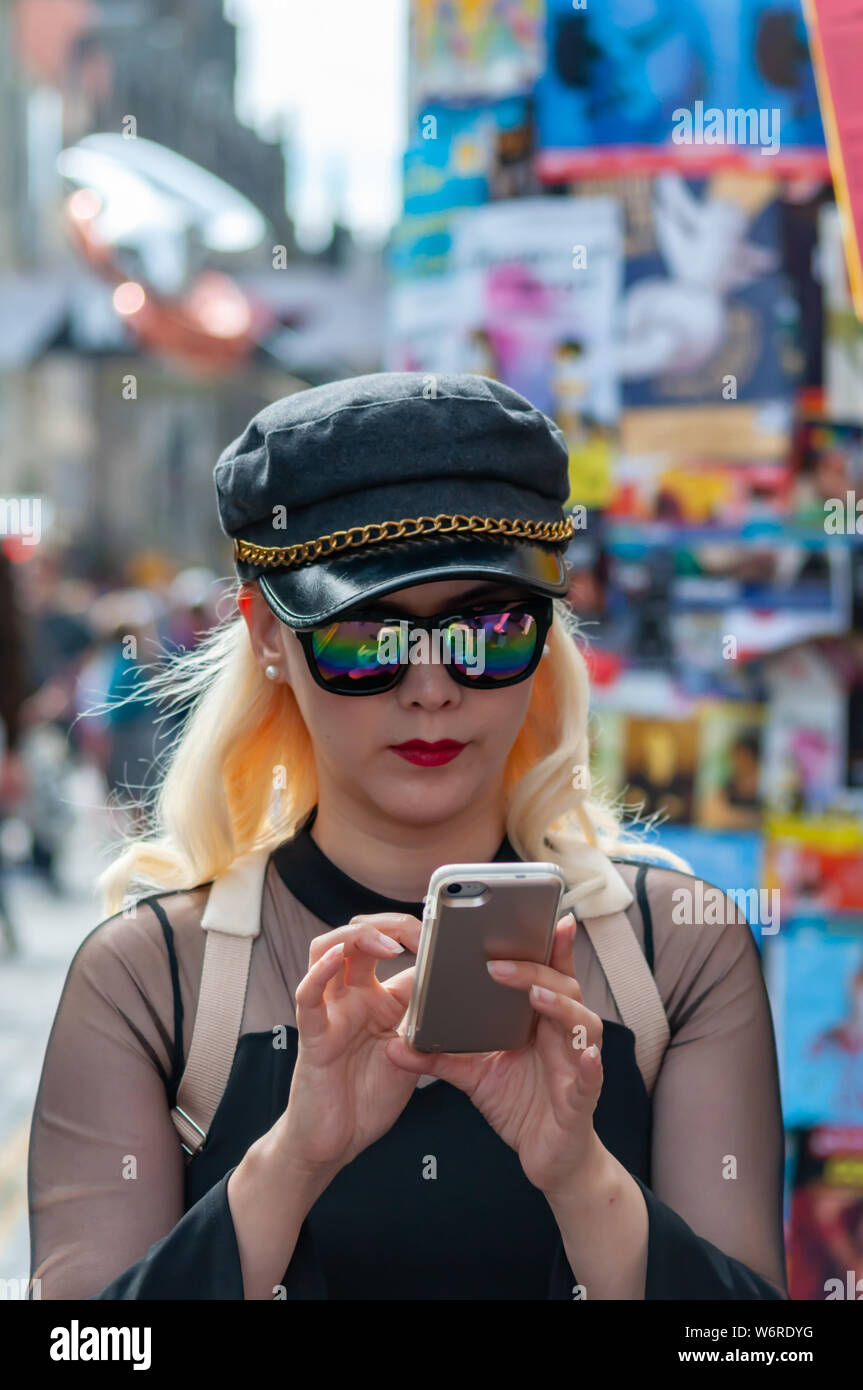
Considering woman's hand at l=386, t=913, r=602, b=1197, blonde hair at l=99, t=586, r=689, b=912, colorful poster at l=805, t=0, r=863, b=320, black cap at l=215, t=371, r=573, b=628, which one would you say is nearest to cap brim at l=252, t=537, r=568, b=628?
black cap at l=215, t=371, r=573, b=628

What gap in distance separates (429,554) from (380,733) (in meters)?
0.19

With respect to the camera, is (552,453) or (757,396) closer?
(552,453)

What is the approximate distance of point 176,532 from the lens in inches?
1847

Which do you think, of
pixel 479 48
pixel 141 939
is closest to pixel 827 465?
pixel 479 48

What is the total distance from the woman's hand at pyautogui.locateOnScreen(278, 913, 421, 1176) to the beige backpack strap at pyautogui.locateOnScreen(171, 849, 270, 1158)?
7.4 inches

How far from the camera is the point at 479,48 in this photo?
3.06m

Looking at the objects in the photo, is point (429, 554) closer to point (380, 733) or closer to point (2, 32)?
point (380, 733)

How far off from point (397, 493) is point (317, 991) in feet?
1.64

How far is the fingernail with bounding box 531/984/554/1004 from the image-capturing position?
133 cm

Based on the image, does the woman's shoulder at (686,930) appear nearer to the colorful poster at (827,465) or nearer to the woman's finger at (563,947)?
the woman's finger at (563,947)

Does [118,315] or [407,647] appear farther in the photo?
[118,315]

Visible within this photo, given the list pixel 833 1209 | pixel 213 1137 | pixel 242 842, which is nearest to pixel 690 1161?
pixel 213 1137
